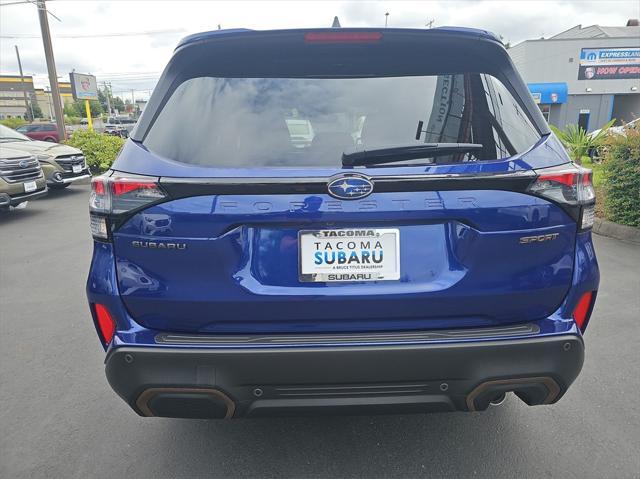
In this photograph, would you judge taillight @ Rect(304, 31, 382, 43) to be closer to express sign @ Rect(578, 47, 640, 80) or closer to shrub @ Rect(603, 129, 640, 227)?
shrub @ Rect(603, 129, 640, 227)

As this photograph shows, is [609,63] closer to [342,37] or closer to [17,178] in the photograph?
[17,178]

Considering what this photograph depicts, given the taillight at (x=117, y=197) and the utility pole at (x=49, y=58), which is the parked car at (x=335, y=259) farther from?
the utility pole at (x=49, y=58)

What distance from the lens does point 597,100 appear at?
115 feet

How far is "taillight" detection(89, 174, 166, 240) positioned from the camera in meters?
1.71

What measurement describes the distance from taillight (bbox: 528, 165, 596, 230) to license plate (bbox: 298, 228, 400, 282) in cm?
57

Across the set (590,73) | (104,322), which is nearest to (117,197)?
(104,322)

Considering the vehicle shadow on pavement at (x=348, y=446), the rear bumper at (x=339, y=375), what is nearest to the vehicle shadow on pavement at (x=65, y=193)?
the vehicle shadow on pavement at (x=348, y=446)

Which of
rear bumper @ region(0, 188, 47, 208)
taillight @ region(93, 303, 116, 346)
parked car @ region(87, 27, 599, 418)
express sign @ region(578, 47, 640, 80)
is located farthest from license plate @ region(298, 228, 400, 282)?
express sign @ region(578, 47, 640, 80)

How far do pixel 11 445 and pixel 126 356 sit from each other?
1.26 meters

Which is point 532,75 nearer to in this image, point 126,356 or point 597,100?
point 597,100

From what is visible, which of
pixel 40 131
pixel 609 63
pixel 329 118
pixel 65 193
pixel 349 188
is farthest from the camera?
pixel 609 63

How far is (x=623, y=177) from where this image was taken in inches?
255

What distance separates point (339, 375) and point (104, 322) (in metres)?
0.94

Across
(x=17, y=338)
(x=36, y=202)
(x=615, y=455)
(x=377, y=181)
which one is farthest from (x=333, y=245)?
(x=36, y=202)
